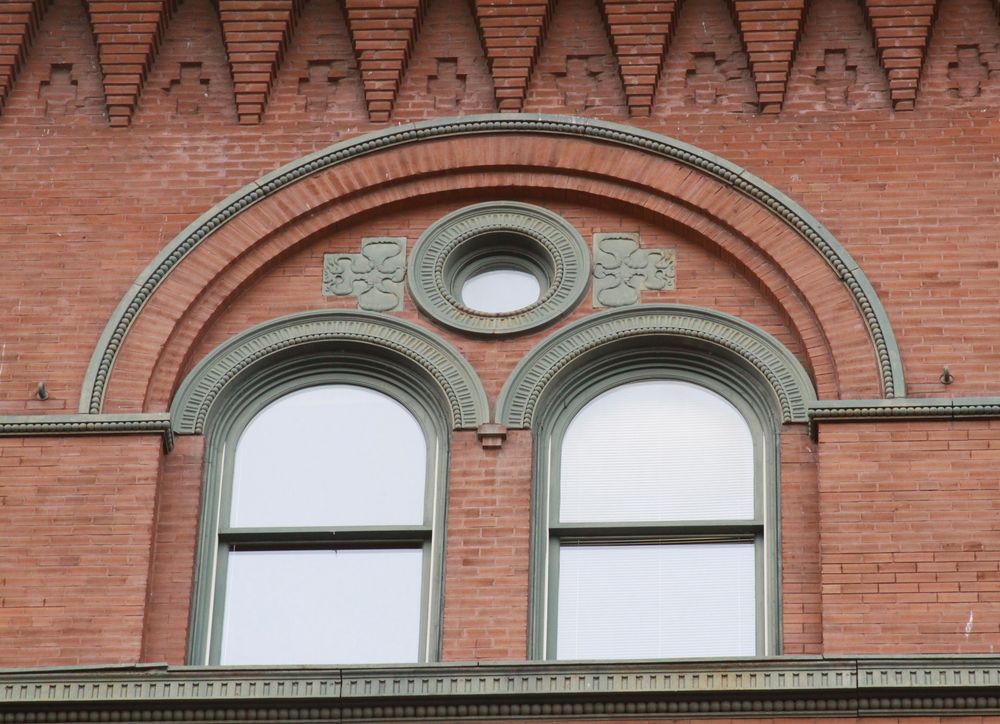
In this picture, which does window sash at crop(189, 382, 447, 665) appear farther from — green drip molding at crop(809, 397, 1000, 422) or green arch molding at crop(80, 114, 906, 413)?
green drip molding at crop(809, 397, 1000, 422)

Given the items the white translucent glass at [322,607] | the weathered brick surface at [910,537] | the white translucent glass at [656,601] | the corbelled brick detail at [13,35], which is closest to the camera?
the weathered brick surface at [910,537]

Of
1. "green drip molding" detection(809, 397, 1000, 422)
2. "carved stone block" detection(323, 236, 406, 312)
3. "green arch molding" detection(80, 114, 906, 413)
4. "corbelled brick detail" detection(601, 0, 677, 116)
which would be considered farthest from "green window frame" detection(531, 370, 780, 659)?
"corbelled brick detail" detection(601, 0, 677, 116)

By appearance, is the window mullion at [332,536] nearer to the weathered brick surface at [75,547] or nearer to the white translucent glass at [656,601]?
the weathered brick surface at [75,547]

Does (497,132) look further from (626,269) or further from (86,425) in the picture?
(86,425)

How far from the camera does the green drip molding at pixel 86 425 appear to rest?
55.8ft

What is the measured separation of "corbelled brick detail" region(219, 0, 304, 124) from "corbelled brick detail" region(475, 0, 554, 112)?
139cm

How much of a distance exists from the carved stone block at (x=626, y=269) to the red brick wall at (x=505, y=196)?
12cm

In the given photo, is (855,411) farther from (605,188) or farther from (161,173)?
(161,173)

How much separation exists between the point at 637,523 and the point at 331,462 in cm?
208

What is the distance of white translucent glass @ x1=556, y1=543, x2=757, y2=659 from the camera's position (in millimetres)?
16438

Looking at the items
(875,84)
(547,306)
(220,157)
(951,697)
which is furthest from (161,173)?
(951,697)

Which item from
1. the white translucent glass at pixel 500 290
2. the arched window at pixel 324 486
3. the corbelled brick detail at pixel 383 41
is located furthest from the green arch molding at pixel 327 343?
the corbelled brick detail at pixel 383 41

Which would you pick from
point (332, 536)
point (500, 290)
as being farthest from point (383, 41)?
point (332, 536)

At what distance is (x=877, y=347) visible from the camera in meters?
17.0
